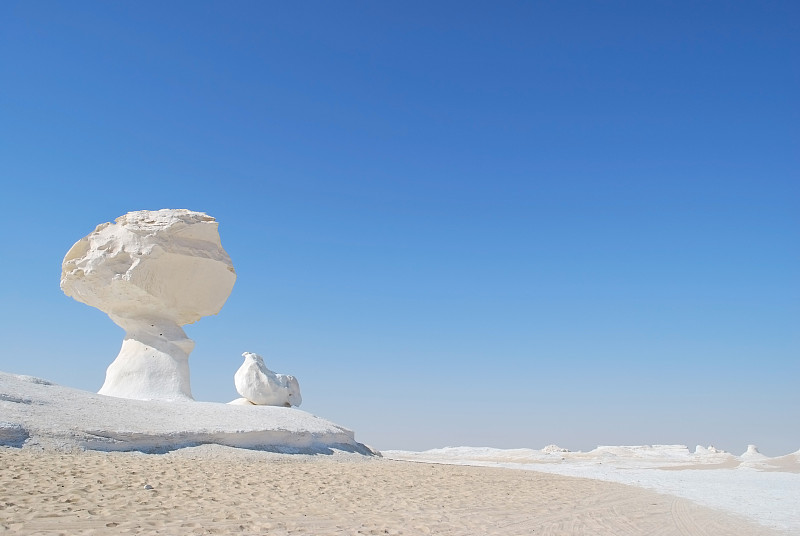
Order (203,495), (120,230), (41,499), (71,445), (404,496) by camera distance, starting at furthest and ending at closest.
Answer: (120,230), (71,445), (404,496), (203,495), (41,499)

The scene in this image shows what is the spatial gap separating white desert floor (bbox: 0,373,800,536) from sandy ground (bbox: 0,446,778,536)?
30mm

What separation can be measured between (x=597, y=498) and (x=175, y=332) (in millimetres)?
14900

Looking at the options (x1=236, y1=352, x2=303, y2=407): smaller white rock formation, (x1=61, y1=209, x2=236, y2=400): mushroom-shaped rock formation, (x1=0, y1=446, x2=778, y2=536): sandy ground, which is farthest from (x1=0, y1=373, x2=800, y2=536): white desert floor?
(x1=61, y1=209, x2=236, y2=400): mushroom-shaped rock formation

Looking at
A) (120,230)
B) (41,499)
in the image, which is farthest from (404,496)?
(120,230)

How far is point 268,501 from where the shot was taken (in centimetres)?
830

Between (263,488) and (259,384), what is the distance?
10.7m

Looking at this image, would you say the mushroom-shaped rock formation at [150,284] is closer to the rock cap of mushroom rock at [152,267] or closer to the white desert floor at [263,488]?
the rock cap of mushroom rock at [152,267]

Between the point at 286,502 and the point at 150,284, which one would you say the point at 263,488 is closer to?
the point at 286,502

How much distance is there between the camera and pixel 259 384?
19.8 metres

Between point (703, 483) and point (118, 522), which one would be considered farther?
point (703, 483)

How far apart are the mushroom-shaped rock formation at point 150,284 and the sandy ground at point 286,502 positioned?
21.9 ft

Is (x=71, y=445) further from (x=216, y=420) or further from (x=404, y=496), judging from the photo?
(x=404, y=496)

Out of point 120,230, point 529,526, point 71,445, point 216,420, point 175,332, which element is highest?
point 120,230

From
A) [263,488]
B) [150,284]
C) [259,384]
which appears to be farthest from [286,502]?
[150,284]
